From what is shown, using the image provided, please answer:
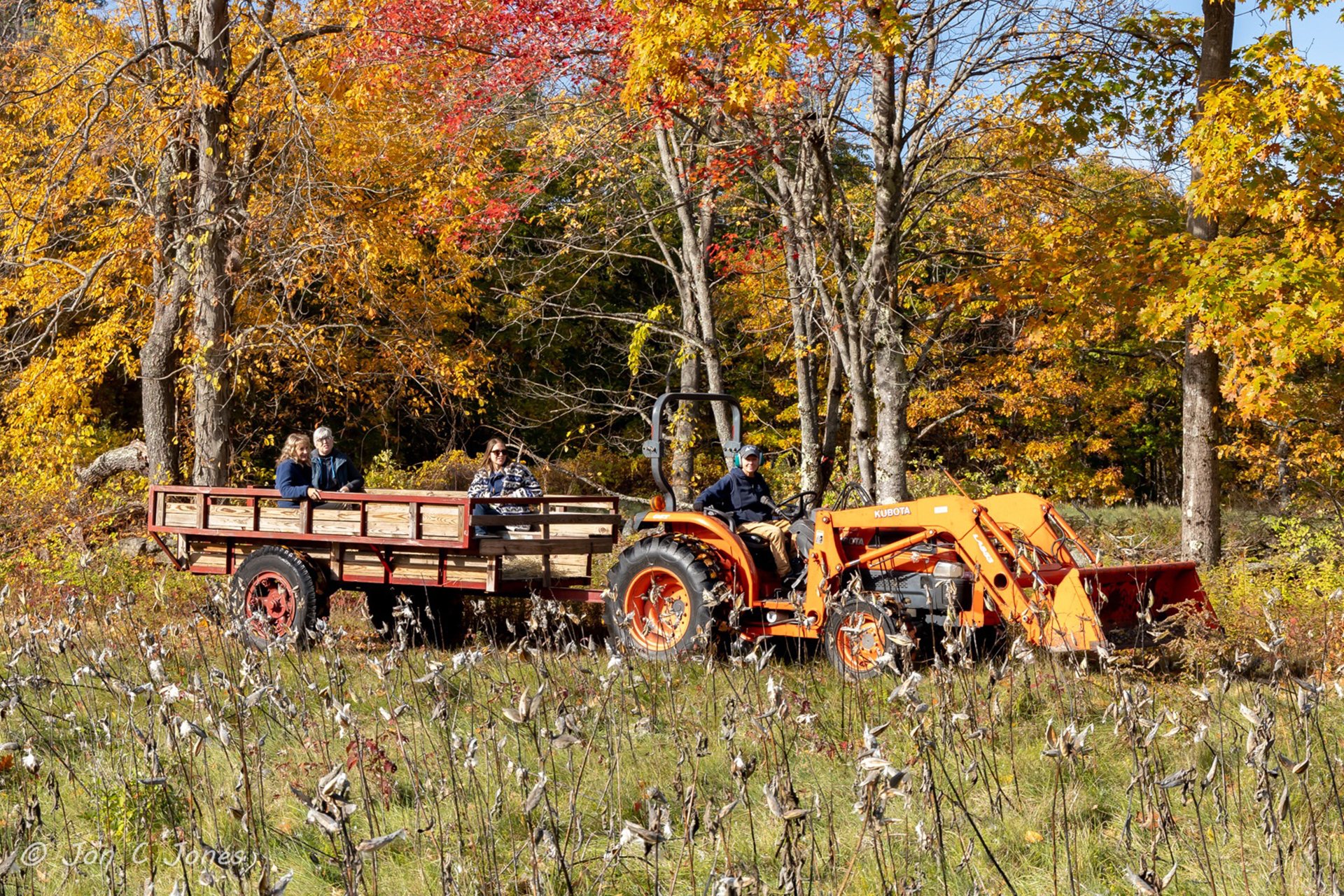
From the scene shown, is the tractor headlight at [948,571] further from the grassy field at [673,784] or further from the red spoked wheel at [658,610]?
the red spoked wheel at [658,610]

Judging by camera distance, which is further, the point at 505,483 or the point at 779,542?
the point at 505,483

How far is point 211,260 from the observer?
1355 cm

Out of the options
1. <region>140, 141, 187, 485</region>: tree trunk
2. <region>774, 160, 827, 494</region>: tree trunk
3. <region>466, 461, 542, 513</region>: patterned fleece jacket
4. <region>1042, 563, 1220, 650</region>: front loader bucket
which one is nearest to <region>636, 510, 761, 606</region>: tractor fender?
<region>466, 461, 542, 513</region>: patterned fleece jacket

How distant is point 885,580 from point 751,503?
1.25m

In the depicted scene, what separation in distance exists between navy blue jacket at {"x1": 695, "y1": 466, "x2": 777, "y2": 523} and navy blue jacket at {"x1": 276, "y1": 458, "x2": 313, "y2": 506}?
2.94 m

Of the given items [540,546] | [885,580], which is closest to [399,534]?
[540,546]

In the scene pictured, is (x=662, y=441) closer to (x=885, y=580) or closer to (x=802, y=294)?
(x=885, y=580)

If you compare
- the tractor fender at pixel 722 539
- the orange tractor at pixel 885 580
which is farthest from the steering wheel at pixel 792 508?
the tractor fender at pixel 722 539

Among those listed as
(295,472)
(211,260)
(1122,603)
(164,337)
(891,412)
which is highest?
(211,260)

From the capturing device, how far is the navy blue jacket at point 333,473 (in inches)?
382

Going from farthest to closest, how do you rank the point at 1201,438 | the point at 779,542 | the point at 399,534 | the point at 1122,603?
the point at 1201,438 < the point at 399,534 < the point at 779,542 < the point at 1122,603

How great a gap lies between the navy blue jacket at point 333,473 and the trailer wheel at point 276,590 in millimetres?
603

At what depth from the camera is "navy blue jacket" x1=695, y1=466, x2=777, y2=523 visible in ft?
28.2

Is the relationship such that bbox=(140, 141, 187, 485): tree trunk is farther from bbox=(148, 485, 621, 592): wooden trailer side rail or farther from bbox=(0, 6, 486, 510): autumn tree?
bbox=(148, 485, 621, 592): wooden trailer side rail
